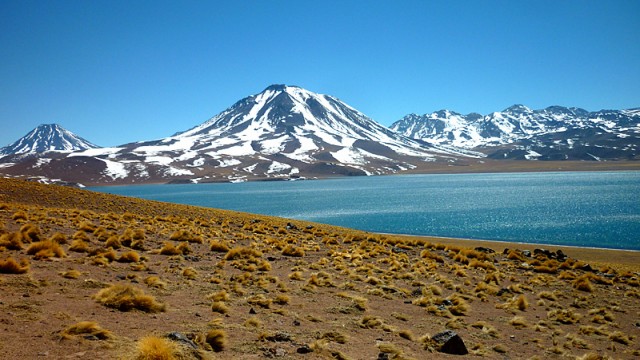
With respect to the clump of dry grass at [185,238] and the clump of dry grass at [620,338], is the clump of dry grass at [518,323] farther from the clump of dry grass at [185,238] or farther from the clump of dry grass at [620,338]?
the clump of dry grass at [185,238]

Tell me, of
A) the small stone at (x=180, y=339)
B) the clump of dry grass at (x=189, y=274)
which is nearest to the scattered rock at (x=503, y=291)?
the clump of dry grass at (x=189, y=274)

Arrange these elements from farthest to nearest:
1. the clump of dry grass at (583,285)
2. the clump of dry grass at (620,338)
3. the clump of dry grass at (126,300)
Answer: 1. the clump of dry grass at (583,285)
2. the clump of dry grass at (620,338)
3. the clump of dry grass at (126,300)

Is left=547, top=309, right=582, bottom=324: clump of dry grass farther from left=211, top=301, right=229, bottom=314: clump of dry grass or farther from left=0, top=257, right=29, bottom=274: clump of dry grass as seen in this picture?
left=0, top=257, right=29, bottom=274: clump of dry grass

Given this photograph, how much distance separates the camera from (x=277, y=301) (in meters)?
14.4

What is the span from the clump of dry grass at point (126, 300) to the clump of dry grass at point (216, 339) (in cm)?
254

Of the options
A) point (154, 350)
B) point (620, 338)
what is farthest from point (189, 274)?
point (620, 338)

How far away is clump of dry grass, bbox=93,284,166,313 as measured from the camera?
11008mm

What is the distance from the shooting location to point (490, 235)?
199 feet

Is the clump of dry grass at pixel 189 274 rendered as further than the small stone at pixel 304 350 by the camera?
Yes

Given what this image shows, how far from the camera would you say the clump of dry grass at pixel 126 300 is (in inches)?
433

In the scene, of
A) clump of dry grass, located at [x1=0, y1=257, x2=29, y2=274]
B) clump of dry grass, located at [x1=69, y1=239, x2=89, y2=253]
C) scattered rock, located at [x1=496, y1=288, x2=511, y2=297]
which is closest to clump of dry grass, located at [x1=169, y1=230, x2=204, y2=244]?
clump of dry grass, located at [x1=69, y1=239, x2=89, y2=253]

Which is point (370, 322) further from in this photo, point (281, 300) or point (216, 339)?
point (216, 339)

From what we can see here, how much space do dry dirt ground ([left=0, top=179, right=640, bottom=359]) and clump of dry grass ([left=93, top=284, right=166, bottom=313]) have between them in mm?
30

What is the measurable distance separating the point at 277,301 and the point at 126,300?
5.21m
